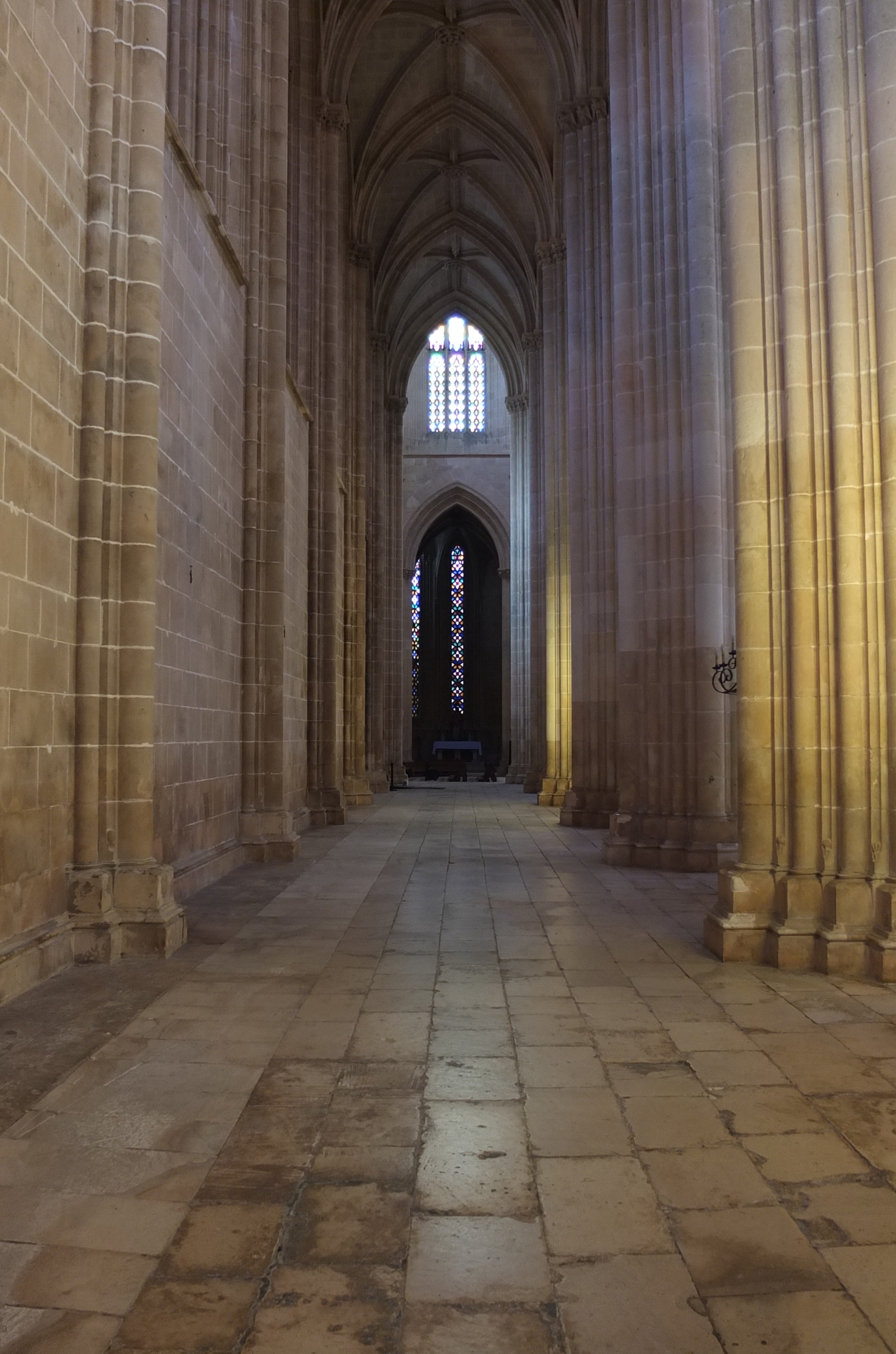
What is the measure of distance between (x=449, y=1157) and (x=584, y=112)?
1843cm

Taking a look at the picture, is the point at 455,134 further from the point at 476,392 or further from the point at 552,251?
the point at 476,392

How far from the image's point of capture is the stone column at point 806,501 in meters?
6.12

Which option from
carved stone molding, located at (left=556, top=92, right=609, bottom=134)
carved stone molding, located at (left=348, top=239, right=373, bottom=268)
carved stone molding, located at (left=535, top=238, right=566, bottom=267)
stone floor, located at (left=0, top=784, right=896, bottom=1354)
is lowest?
A: stone floor, located at (left=0, top=784, right=896, bottom=1354)

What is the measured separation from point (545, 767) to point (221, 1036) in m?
20.2

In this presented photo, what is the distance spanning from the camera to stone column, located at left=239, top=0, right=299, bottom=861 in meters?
11.6

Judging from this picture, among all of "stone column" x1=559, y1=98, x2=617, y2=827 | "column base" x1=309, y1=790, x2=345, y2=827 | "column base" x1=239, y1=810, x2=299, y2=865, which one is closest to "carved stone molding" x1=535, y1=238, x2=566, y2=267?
"stone column" x1=559, y1=98, x2=617, y2=827

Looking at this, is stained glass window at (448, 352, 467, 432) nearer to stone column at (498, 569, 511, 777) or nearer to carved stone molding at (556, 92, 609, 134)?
stone column at (498, 569, 511, 777)

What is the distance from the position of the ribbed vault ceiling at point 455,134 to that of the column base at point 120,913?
16.7 m

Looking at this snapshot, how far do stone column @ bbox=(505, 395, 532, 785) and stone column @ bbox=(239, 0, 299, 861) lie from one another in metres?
17.7

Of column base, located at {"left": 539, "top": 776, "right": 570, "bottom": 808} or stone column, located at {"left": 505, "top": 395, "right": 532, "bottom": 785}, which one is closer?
column base, located at {"left": 539, "top": 776, "right": 570, "bottom": 808}

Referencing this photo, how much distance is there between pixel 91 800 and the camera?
6586 millimetres

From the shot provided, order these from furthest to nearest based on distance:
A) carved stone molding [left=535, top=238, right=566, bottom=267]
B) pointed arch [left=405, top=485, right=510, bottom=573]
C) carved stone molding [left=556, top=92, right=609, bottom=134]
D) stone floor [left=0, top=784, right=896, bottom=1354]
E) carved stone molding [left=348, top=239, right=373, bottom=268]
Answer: pointed arch [left=405, top=485, right=510, bottom=573] → carved stone molding [left=348, top=239, right=373, bottom=268] → carved stone molding [left=535, top=238, right=566, bottom=267] → carved stone molding [left=556, top=92, right=609, bottom=134] → stone floor [left=0, top=784, right=896, bottom=1354]

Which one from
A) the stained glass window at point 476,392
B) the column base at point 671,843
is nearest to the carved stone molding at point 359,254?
the stained glass window at point 476,392

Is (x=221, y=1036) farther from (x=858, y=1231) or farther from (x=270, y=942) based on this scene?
(x=858, y=1231)
